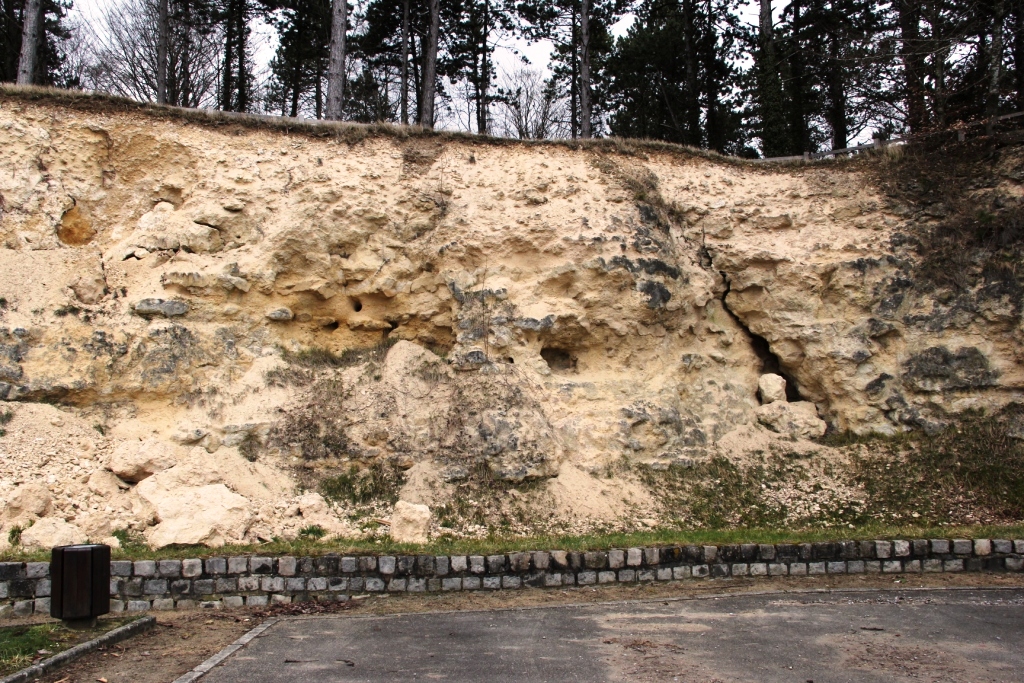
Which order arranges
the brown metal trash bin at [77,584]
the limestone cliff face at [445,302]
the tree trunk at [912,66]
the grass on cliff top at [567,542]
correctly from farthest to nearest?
the tree trunk at [912,66]
the limestone cliff face at [445,302]
the grass on cliff top at [567,542]
the brown metal trash bin at [77,584]

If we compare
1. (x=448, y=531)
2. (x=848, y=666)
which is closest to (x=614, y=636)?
(x=848, y=666)

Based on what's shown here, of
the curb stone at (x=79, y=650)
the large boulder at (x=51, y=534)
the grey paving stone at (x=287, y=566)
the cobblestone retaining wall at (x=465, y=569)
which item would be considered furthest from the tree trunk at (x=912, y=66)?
the large boulder at (x=51, y=534)

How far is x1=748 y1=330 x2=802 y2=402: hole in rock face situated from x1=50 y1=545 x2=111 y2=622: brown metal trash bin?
1241 centimetres

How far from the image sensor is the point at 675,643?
7.46 meters

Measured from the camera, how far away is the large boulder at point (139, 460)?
35.9 feet

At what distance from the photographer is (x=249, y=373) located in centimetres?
1288

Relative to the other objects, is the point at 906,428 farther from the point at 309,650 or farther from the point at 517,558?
the point at 309,650

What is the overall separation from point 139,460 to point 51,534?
62.4 inches

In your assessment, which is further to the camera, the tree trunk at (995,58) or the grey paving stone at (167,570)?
the tree trunk at (995,58)

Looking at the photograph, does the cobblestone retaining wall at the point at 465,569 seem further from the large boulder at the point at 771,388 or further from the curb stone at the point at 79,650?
the large boulder at the point at 771,388

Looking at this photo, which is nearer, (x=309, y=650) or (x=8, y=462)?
(x=309, y=650)

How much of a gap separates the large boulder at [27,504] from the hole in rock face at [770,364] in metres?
12.8

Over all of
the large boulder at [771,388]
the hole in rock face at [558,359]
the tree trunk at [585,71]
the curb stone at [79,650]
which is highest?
the tree trunk at [585,71]

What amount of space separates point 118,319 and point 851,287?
45.2 ft
